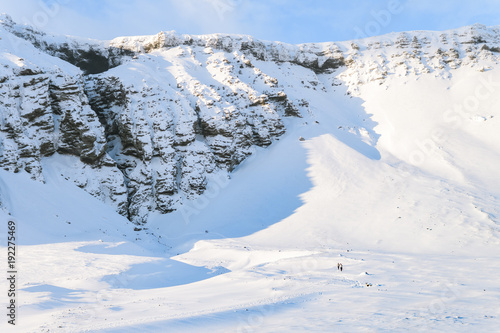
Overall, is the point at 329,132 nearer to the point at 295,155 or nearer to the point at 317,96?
the point at 295,155

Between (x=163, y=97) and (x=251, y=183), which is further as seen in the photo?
(x=163, y=97)

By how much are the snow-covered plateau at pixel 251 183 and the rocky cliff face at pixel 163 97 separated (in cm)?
29

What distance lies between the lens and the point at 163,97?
4850cm

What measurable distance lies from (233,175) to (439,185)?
1099 inches

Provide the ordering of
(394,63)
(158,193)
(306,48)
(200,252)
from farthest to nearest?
(306,48) < (394,63) < (158,193) < (200,252)

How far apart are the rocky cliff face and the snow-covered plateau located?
29cm

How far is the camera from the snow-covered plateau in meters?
13.8

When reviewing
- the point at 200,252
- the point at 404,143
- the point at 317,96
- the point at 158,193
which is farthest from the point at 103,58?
the point at 404,143

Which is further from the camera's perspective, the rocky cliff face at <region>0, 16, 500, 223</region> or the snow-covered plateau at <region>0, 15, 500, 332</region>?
the rocky cliff face at <region>0, 16, 500, 223</region>

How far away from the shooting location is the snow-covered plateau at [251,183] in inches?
545

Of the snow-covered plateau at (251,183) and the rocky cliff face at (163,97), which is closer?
the snow-covered plateau at (251,183)

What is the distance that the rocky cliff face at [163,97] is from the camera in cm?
3847

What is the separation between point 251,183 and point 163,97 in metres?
20.3

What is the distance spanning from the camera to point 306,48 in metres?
78.1
